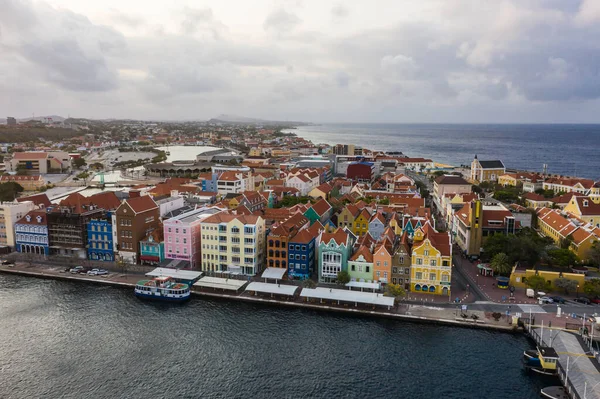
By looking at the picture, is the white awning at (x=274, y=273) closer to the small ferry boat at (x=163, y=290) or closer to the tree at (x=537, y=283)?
the small ferry boat at (x=163, y=290)

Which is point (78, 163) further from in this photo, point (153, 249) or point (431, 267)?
point (431, 267)

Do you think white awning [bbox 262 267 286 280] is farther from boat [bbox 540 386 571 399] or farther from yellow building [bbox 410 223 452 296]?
boat [bbox 540 386 571 399]

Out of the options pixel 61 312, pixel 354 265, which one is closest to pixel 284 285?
pixel 354 265

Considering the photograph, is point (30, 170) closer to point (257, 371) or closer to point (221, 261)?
point (221, 261)

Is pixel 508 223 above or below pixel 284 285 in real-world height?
above

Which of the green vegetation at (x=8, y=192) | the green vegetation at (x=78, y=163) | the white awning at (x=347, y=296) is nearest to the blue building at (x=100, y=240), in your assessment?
the white awning at (x=347, y=296)

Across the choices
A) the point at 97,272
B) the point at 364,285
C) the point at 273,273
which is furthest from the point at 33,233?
the point at 364,285

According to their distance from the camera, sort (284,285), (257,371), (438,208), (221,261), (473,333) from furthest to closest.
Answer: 1. (438,208)
2. (221,261)
3. (284,285)
4. (473,333)
5. (257,371)
